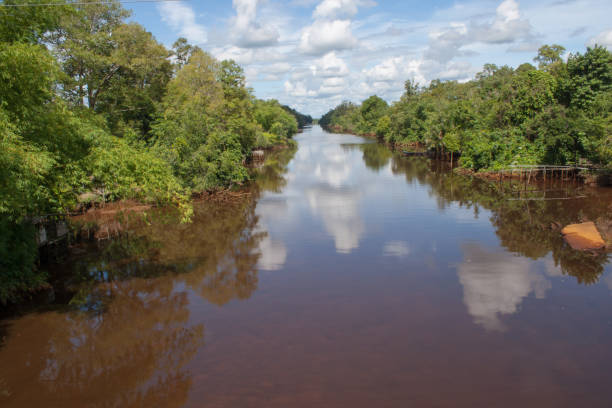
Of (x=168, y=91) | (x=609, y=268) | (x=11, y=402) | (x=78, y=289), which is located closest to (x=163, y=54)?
(x=168, y=91)

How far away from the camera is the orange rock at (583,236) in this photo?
1647cm

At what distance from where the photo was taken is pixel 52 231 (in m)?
16.2

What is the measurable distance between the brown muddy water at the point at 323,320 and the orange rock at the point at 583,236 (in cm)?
47

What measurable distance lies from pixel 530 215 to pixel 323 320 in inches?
597

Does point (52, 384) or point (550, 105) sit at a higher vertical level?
point (550, 105)

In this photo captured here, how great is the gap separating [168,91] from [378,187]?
19.3 metres

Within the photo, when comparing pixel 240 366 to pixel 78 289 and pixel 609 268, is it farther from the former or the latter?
pixel 609 268

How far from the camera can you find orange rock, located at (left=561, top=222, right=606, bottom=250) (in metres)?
16.5

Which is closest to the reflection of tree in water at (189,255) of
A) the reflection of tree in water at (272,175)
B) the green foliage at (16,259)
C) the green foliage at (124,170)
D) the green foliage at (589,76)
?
the green foliage at (16,259)

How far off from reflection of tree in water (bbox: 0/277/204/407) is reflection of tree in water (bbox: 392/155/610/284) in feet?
41.4

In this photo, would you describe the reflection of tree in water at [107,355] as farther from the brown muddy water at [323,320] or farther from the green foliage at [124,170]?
the green foliage at [124,170]

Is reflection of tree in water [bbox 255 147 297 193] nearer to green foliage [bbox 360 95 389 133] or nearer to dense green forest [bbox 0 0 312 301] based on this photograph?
dense green forest [bbox 0 0 312 301]

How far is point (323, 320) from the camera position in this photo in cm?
1162

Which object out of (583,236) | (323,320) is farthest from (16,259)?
(583,236)
